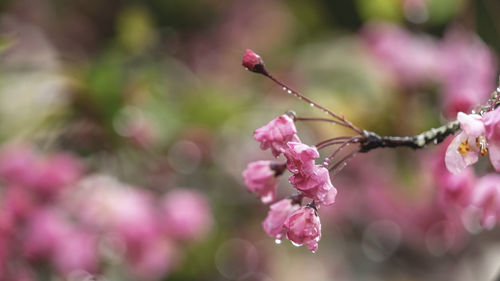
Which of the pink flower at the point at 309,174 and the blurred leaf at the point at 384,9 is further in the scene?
the blurred leaf at the point at 384,9

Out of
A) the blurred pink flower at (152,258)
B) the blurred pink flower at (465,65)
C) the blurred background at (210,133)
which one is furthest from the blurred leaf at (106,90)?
the blurred pink flower at (465,65)

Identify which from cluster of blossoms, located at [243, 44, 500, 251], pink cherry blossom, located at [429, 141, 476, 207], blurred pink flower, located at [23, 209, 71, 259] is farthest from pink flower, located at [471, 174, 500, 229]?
blurred pink flower, located at [23, 209, 71, 259]

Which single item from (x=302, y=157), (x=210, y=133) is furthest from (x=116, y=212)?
(x=302, y=157)

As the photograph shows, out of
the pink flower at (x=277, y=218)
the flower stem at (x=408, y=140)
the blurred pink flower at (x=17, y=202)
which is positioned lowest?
the pink flower at (x=277, y=218)

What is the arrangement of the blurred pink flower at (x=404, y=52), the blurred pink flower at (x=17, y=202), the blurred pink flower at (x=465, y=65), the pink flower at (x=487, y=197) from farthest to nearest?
the blurred pink flower at (x=404, y=52)
the blurred pink flower at (x=465, y=65)
the blurred pink flower at (x=17, y=202)
the pink flower at (x=487, y=197)

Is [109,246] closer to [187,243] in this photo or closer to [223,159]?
[187,243]

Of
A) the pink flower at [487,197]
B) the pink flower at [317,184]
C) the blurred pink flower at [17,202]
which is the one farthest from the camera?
the blurred pink flower at [17,202]

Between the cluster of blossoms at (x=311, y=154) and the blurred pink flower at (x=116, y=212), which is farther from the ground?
the blurred pink flower at (x=116, y=212)

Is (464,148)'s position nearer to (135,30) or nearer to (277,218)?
(277,218)

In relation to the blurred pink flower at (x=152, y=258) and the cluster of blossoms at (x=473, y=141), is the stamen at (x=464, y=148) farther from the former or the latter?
the blurred pink flower at (x=152, y=258)
